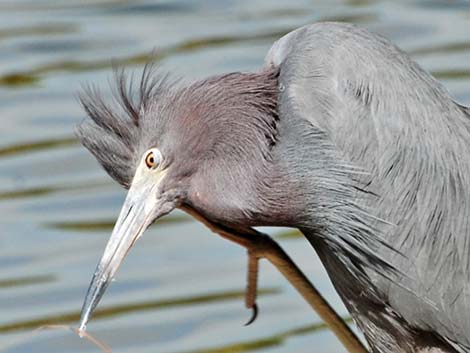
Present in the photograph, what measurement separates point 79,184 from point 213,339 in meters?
1.84

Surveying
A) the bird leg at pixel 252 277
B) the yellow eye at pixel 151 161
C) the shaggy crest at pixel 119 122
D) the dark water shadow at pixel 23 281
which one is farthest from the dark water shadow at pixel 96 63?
the yellow eye at pixel 151 161

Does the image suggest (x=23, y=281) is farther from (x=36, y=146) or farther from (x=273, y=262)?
(x=273, y=262)

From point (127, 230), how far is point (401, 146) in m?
1.06

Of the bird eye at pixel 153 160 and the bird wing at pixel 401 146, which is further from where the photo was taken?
the bird wing at pixel 401 146

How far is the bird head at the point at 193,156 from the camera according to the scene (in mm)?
6629

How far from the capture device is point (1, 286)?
382 inches

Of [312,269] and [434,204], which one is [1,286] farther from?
[434,204]

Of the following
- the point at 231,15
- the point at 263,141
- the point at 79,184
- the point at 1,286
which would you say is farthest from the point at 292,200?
the point at 231,15

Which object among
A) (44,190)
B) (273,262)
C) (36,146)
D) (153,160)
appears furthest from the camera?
(36,146)

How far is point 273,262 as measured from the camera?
7.60 metres

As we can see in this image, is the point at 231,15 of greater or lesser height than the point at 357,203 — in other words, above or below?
below

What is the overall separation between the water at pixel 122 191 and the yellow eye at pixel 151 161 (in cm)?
273

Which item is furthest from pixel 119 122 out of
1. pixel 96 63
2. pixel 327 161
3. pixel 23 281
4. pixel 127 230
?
pixel 96 63

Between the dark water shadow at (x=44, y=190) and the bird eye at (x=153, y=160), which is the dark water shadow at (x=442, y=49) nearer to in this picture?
the dark water shadow at (x=44, y=190)
